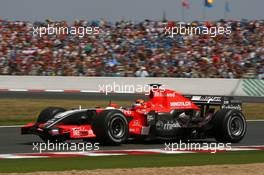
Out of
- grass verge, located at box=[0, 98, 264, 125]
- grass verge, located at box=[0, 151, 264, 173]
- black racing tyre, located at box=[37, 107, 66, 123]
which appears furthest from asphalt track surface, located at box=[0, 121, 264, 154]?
grass verge, located at box=[0, 98, 264, 125]

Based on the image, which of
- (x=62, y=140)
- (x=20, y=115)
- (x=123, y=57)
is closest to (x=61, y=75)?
(x=123, y=57)

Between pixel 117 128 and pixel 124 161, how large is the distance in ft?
6.95

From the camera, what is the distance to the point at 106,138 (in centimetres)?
1158

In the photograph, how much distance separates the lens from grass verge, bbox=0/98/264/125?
1955 centimetres

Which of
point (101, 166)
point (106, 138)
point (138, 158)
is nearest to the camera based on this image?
point (101, 166)

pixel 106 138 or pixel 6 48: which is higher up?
pixel 6 48

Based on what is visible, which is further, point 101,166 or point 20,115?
point 20,115

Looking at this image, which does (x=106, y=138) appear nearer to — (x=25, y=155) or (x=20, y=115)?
(x=25, y=155)

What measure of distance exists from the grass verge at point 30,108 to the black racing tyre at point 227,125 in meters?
7.10

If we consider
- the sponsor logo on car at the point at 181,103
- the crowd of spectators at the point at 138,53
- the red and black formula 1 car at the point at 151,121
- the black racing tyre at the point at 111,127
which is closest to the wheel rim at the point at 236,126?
the red and black formula 1 car at the point at 151,121

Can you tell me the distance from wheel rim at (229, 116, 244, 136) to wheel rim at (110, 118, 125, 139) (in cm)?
216

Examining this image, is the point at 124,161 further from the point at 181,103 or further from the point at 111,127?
the point at 181,103

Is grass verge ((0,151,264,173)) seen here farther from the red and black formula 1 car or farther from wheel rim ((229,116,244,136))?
wheel rim ((229,116,244,136))

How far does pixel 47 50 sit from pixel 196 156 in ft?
71.1
